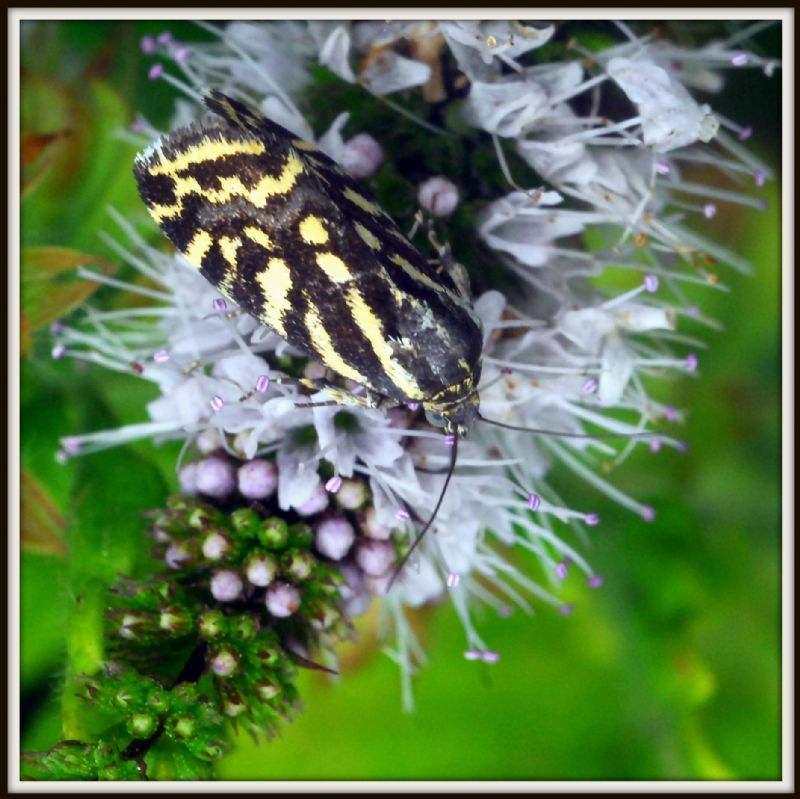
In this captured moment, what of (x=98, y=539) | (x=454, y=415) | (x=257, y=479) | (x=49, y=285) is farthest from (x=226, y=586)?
(x=49, y=285)

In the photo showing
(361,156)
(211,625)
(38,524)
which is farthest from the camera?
(38,524)

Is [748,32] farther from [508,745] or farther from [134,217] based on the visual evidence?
[508,745]

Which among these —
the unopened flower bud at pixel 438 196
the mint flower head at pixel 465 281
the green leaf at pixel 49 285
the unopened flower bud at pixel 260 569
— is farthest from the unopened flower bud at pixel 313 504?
the green leaf at pixel 49 285

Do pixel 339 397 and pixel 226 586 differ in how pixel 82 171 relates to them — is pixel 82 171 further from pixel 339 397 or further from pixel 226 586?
pixel 226 586

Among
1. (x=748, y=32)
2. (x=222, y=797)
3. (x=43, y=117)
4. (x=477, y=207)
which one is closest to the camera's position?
(x=222, y=797)

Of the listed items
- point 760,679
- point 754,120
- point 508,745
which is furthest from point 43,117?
point 760,679
